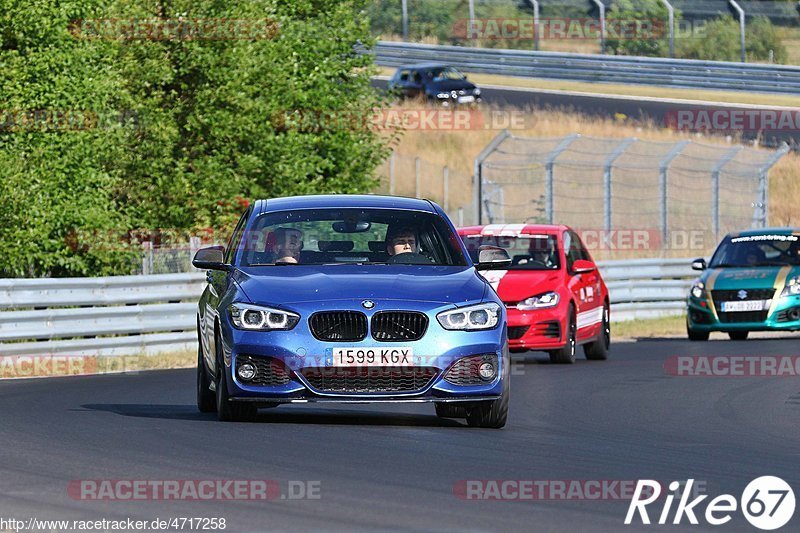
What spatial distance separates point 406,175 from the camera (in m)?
45.3

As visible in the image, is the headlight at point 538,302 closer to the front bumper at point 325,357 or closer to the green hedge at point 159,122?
the green hedge at point 159,122

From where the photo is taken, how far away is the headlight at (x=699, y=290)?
2397 cm

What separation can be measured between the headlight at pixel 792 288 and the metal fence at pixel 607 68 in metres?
24.6

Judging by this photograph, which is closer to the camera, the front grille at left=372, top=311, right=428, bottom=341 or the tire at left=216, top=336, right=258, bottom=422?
the front grille at left=372, top=311, right=428, bottom=341

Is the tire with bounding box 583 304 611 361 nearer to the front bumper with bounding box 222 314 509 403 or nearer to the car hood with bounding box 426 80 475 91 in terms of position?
the front bumper with bounding box 222 314 509 403

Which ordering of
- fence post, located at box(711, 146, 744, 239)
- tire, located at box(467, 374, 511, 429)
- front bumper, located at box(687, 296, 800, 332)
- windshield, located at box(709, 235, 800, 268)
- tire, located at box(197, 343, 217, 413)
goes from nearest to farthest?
1. tire, located at box(467, 374, 511, 429)
2. tire, located at box(197, 343, 217, 413)
3. front bumper, located at box(687, 296, 800, 332)
4. windshield, located at box(709, 235, 800, 268)
5. fence post, located at box(711, 146, 744, 239)

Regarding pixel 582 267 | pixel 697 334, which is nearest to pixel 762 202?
pixel 697 334

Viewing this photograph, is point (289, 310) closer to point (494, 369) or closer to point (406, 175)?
point (494, 369)

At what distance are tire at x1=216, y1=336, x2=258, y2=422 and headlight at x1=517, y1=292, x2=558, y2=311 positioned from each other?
25.4 feet

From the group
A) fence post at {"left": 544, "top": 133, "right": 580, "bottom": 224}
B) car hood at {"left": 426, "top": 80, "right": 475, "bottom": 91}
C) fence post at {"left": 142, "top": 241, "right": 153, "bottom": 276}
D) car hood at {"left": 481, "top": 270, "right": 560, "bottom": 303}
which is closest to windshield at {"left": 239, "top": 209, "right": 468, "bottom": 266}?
car hood at {"left": 481, "top": 270, "right": 560, "bottom": 303}

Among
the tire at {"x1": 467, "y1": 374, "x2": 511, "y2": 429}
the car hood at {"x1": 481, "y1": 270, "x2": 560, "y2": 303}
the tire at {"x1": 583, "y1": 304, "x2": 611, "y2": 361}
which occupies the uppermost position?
the tire at {"x1": 467, "y1": 374, "x2": 511, "y2": 429}

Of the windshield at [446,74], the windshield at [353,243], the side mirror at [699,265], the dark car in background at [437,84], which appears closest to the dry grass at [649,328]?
the side mirror at [699,265]

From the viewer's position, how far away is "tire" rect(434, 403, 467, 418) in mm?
12205

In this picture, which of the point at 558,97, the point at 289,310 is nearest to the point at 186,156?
the point at 289,310
